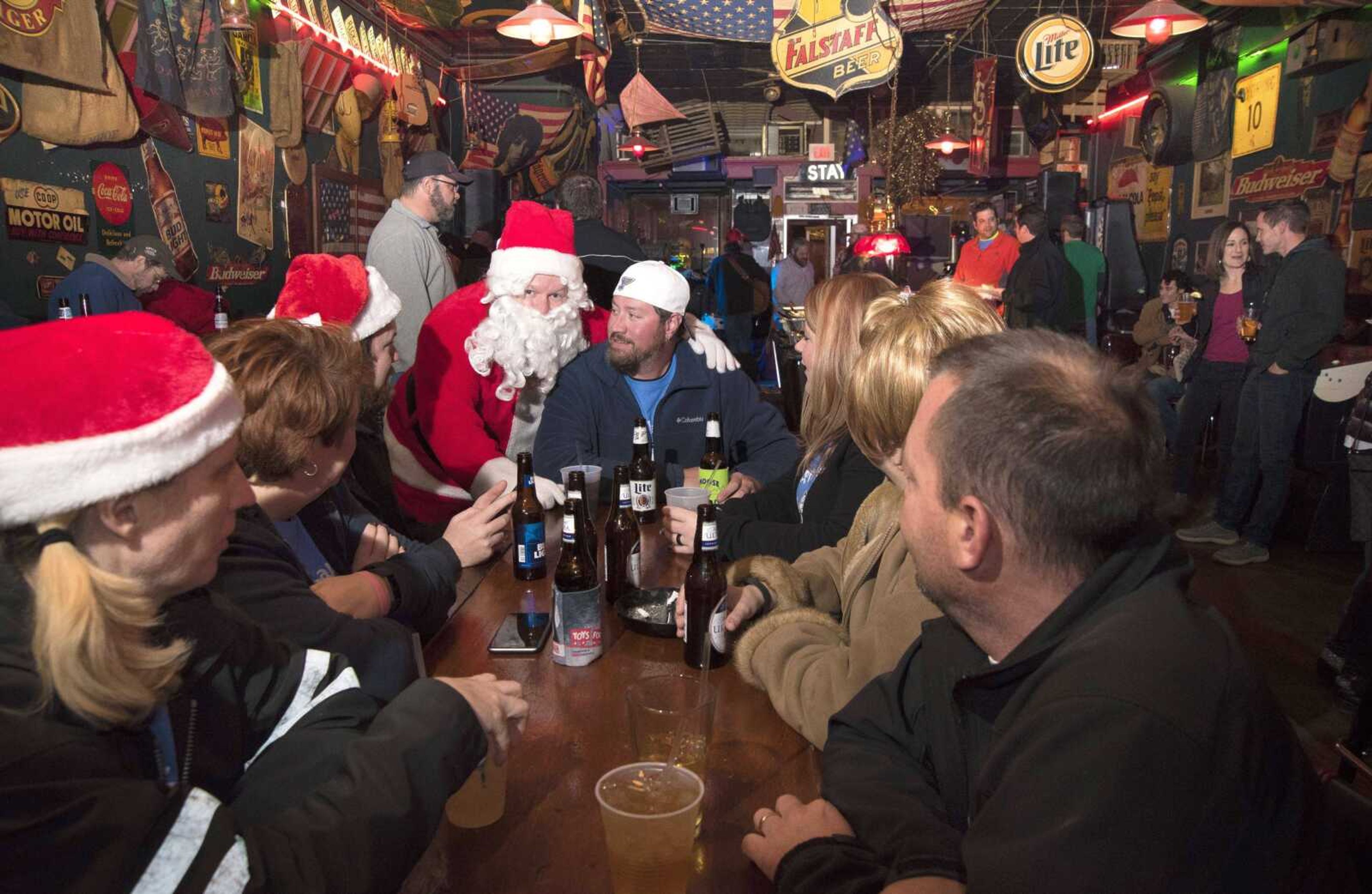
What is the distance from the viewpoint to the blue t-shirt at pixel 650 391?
3465 mm

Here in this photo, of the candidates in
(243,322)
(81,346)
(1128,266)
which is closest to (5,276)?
(243,322)

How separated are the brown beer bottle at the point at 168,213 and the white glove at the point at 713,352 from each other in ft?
10.9

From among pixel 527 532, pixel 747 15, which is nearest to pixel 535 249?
pixel 527 532

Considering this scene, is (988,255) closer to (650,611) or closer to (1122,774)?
(650,611)

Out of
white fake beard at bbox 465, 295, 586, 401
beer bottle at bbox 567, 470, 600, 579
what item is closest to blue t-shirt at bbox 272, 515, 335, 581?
beer bottle at bbox 567, 470, 600, 579

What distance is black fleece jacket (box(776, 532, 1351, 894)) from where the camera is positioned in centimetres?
83

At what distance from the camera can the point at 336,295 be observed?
2865 mm

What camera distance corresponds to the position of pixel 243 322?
1816 mm

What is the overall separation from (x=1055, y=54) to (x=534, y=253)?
219 inches

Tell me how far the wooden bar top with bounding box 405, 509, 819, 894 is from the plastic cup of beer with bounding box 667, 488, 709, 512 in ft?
1.51

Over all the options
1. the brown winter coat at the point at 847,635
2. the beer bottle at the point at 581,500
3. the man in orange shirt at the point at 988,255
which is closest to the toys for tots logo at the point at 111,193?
the beer bottle at the point at 581,500

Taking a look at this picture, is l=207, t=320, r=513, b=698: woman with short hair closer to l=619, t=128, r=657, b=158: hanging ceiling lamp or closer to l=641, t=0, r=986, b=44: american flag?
l=641, t=0, r=986, b=44: american flag

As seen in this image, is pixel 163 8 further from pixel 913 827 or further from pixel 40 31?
pixel 913 827

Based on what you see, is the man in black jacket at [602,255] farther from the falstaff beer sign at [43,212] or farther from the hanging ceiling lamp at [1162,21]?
the hanging ceiling lamp at [1162,21]
